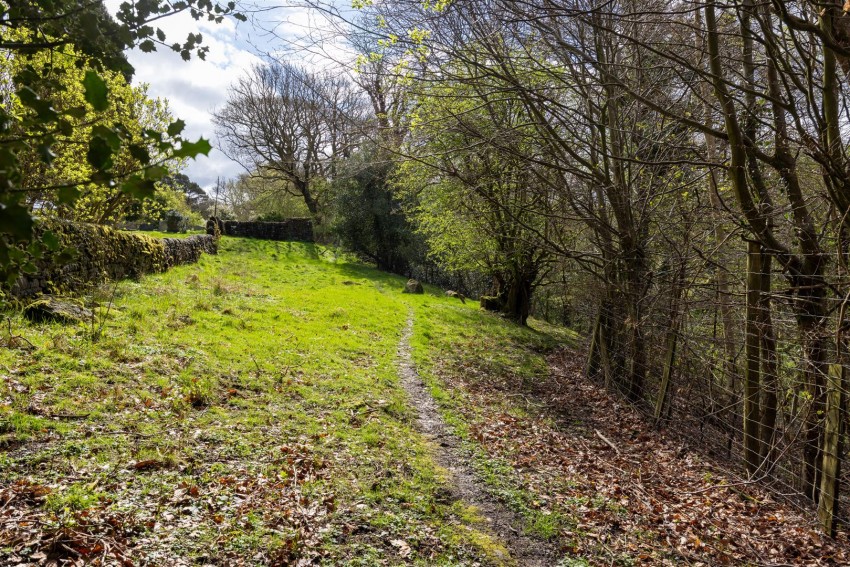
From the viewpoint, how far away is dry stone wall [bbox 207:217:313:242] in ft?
99.4

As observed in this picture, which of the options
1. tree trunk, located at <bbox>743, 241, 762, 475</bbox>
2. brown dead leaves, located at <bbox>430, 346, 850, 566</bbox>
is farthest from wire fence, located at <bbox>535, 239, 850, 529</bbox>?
brown dead leaves, located at <bbox>430, 346, 850, 566</bbox>

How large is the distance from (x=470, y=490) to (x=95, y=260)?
9959mm

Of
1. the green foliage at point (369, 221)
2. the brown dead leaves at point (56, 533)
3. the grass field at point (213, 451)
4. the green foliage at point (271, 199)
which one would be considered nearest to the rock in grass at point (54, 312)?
the grass field at point (213, 451)

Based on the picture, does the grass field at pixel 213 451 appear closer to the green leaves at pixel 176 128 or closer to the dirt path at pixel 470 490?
the dirt path at pixel 470 490

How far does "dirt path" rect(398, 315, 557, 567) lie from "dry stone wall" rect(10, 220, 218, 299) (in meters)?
5.56

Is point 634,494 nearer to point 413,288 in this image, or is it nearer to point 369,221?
point 413,288

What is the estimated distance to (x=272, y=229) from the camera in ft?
103

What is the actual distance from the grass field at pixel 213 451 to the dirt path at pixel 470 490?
0.60ft

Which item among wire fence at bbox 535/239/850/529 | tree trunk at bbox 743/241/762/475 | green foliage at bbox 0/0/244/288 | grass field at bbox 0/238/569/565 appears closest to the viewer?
green foliage at bbox 0/0/244/288

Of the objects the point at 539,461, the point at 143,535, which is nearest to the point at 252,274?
the point at 539,461

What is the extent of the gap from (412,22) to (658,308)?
233 inches

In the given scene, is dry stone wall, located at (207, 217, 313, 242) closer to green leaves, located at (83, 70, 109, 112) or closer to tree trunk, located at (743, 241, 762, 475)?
tree trunk, located at (743, 241, 762, 475)

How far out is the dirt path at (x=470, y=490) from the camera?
490 centimetres

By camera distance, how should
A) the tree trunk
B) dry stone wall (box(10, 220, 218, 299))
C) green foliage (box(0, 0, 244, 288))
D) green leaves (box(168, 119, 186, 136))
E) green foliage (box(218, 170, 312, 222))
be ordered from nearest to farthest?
1. green foliage (box(0, 0, 244, 288))
2. green leaves (box(168, 119, 186, 136))
3. the tree trunk
4. dry stone wall (box(10, 220, 218, 299))
5. green foliage (box(218, 170, 312, 222))
